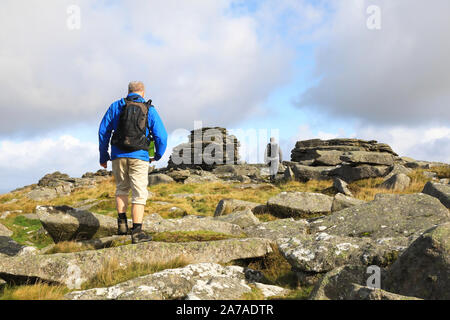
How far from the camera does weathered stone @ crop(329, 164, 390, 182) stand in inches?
982

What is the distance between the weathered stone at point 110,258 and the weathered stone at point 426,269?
273 cm

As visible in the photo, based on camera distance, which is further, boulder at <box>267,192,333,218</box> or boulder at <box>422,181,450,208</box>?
boulder at <box>267,192,333,218</box>

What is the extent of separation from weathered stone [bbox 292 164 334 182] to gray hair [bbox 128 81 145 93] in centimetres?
2252

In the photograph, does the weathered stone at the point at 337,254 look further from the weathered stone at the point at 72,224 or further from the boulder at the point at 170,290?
the weathered stone at the point at 72,224

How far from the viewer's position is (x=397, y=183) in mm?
19984

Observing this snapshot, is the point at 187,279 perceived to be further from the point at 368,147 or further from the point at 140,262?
the point at 368,147

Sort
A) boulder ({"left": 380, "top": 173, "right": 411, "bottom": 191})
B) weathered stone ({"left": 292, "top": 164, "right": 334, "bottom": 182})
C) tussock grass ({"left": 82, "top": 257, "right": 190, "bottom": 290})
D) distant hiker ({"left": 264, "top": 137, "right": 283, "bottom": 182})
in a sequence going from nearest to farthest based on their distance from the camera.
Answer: tussock grass ({"left": 82, "top": 257, "right": 190, "bottom": 290}) → boulder ({"left": 380, "top": 173, "right": 411, "bottom": 191}) → weathered stone ({"left": 292, "top": 164, "right": 334, "bottom": 182}) → distant hiker ({"left": 264, "top": 137, "right": 283, "bottom": 182})

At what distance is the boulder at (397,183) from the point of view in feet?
64.8

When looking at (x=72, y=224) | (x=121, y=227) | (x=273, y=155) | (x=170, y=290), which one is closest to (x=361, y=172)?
(x=273, y=155)

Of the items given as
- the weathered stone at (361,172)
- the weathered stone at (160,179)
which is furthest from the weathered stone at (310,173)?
the weathered stone at (160,179)

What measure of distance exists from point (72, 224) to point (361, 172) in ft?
73.3

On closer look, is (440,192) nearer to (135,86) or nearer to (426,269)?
(426,269)

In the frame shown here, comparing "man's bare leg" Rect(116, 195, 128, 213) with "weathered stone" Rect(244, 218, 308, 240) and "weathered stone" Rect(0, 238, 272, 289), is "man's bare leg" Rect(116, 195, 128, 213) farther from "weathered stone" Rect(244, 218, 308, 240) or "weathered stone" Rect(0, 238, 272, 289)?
"weathered stone" Rect(244, 218, 308, 240)

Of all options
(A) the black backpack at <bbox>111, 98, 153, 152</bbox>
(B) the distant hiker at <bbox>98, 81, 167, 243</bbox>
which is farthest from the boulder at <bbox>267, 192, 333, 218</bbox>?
(A) the black backpack at <bbox>111, 98, 153, 152</bbox>
